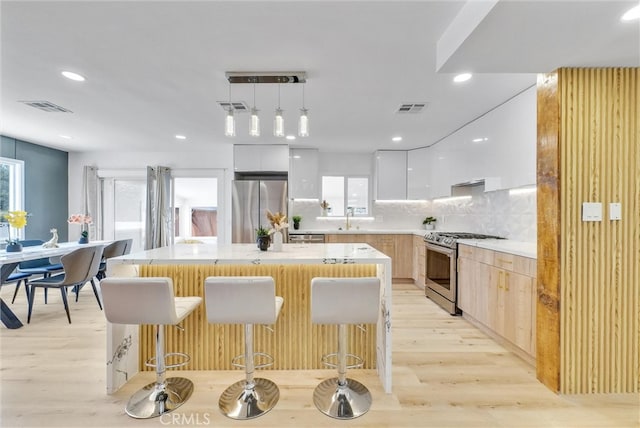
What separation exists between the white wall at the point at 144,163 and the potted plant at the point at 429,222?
146 inches

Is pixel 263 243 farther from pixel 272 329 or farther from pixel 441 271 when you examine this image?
pixel 441 271

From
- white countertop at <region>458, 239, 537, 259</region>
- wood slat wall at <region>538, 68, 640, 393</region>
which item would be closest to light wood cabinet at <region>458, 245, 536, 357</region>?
white countertop at <region>458, 239, 537, 259</region>

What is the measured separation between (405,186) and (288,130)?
240 cm

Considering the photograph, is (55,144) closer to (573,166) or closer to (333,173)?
(333,173)

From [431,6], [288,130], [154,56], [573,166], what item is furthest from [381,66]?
[288,130]

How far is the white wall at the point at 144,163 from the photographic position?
18.6 feet

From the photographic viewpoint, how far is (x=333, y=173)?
5.69 meters

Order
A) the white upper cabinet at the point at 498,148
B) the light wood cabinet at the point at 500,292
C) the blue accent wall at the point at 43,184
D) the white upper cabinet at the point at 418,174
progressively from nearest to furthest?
the light wood cabinet at the point at 500,292
the white upper cabinet at the point at 498,148
the blue accent wall at the point at 43,184
the white upper cabinet at the point at 418,174

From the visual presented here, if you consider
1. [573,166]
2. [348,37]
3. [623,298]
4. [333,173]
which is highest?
[348,37]

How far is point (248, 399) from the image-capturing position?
1.90 m

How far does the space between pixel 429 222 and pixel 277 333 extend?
3.93 m

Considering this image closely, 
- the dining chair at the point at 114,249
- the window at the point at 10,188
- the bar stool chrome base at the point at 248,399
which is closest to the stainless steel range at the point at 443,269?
Result: the bar stool chrome base at the point at 248,399

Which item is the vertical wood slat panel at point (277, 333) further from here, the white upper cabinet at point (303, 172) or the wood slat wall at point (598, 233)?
the white upper cabinet at point (303, 172)

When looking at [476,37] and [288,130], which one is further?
[288,130]
